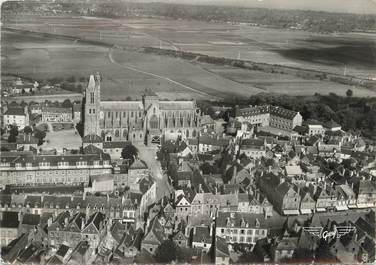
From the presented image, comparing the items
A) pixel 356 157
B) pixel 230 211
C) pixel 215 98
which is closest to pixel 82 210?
pixel 230 211

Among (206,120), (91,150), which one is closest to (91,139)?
(91,150)

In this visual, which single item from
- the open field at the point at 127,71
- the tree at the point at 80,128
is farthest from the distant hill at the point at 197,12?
the open field at the point at 127,71

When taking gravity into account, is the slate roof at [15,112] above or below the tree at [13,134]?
above

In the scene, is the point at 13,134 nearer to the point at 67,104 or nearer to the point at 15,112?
the point at 15,112

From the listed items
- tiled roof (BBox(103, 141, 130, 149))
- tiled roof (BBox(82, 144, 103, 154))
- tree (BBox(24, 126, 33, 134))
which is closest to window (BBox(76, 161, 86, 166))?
tiled roof (BBox(82, 144, 103, 154))

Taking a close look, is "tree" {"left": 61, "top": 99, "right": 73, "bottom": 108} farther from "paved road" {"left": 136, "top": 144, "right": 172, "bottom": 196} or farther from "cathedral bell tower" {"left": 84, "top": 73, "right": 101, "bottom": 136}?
"paved road" {"left": 136, "top": 144, "right": 172, "bottom": 196}

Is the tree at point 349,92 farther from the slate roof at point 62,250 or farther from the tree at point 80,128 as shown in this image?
the slate roof at point 62,250
